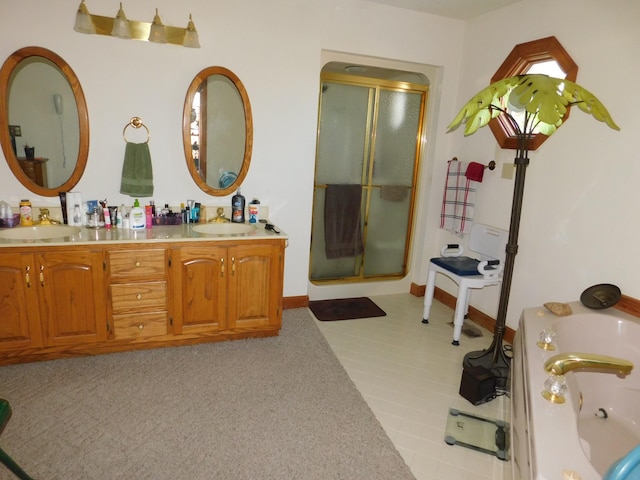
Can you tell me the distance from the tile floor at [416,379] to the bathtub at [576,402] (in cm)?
35

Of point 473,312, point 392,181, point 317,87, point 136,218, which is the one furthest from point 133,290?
point 473,312

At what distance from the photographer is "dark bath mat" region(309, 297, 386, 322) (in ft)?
10.9

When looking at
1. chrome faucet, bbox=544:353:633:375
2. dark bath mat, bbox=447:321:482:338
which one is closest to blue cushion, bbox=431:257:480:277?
dark bath mat, bbox=447:321:482:338

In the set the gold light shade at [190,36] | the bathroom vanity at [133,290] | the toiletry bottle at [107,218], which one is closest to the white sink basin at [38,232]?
the bathroom vanity at [133,290]

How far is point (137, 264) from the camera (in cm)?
238

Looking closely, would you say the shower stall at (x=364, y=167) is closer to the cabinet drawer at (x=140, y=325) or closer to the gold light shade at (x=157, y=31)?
the gold light shade at (x=157, y=31)

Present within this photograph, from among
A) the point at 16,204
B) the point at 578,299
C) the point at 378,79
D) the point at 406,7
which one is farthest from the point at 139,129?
the point at 578,299

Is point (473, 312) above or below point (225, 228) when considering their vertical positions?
below

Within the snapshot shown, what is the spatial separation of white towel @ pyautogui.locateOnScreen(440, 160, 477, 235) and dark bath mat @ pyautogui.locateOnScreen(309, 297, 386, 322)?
3.21 feet

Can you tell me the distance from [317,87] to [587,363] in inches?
97.0

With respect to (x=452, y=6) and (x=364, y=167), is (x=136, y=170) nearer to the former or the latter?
(x=364, y=167)

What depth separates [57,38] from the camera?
2.41 metres

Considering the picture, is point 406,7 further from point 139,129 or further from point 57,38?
point 57,38

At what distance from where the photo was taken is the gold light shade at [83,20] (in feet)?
7.59
